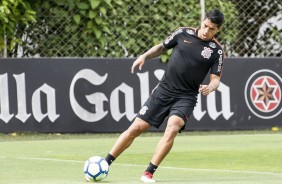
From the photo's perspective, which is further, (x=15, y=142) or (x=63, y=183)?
(x=15, y=142)

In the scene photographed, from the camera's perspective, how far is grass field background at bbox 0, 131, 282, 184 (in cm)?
1042

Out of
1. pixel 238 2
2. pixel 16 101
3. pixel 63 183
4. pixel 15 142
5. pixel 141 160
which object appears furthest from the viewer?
pixel 238 2

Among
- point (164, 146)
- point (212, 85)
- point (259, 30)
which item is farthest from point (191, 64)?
point (259, 30)

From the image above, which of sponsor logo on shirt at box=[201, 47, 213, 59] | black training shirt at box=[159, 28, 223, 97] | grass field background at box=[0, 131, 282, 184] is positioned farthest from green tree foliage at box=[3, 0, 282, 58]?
sponsor logo on shirt at box=[201, 47, 213, 59]

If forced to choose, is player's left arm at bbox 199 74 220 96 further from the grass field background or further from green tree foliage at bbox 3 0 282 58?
green tree foliage at bbox 3 0 282 58

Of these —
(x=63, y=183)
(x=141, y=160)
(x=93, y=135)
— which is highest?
(x=63, y=183)

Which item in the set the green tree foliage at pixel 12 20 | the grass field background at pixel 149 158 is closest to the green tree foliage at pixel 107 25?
the green tree foliage at pixel 12 20

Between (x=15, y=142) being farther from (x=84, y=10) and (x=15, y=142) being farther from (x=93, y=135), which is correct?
(x=84, y=10)

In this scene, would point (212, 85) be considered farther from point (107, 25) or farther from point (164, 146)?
point (107, 25)

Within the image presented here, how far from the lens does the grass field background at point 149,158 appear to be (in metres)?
10.4

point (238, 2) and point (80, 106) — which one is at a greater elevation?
point (238, 2)

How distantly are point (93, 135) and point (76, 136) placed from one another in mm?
344

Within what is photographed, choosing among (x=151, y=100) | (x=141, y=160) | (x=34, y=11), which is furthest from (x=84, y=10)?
(x=151, y=100)

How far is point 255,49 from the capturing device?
64.5 feet
